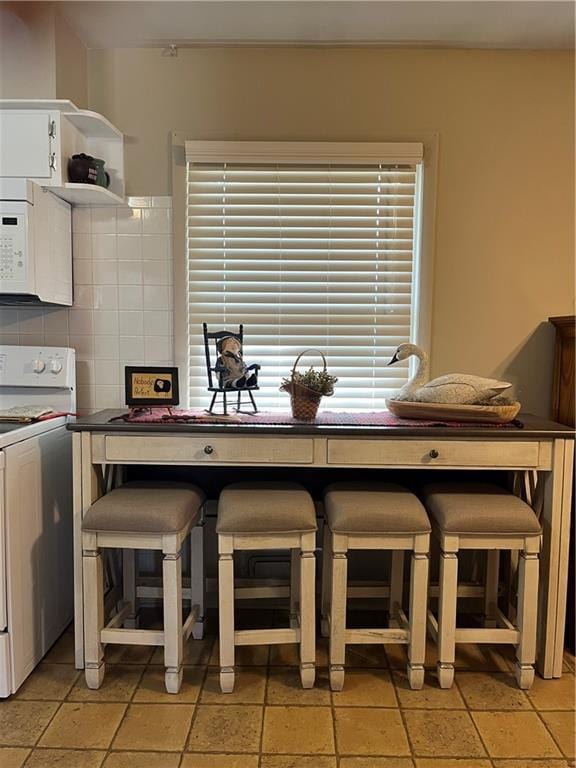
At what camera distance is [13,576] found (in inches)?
72.6

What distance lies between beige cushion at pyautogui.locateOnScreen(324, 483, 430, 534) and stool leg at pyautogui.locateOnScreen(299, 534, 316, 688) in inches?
4.8

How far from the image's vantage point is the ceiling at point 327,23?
6.91ft

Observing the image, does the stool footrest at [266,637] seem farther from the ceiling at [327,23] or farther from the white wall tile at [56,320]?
the ceiling at [327,23]

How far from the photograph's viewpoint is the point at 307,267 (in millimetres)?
2473

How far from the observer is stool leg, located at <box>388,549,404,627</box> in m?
2.27

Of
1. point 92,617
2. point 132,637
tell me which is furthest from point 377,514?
point 92,617

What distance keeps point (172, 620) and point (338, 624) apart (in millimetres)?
574

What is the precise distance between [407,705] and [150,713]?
859 mm

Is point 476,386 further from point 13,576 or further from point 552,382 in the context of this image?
point 13,576

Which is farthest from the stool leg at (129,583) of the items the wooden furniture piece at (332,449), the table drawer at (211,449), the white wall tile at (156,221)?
the white wall tile at (156,221)

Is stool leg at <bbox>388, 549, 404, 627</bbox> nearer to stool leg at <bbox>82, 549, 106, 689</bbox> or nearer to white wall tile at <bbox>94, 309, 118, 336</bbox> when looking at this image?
stool leg at <bbox>82, 549, 106, 689</bbox>

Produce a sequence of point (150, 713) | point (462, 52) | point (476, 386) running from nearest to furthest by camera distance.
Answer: point (150, 713) → point (476, 386) → point (462, 52)

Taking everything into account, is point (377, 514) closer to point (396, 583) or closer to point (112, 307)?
point (396, 583)

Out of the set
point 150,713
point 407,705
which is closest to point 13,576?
point 150,713
